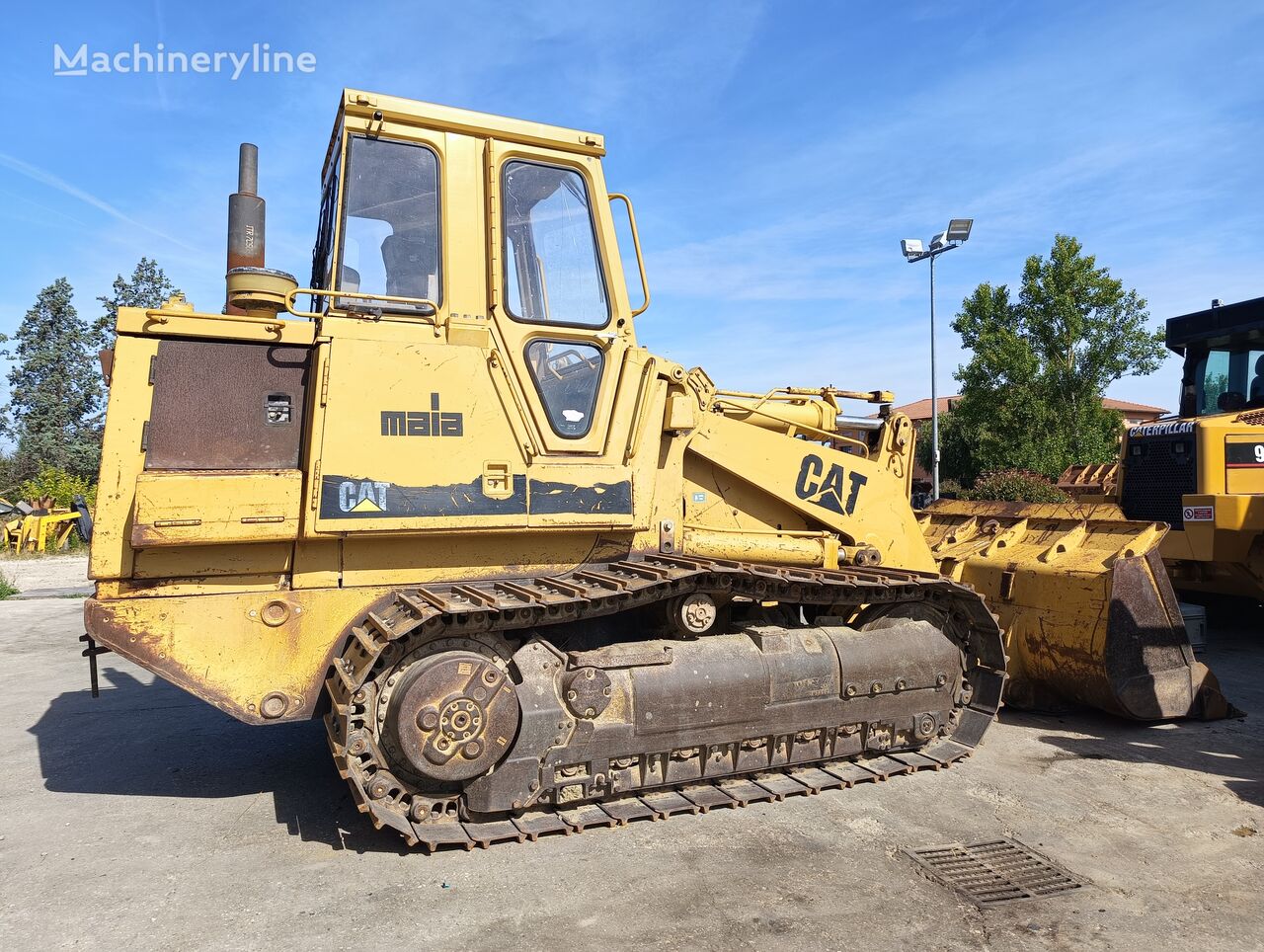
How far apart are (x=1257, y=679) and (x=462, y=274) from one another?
25.2 feet

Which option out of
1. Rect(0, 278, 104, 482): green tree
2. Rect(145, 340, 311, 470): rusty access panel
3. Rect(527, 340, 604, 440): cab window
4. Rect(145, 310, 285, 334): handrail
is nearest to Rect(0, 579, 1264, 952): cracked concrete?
Rect(145, 340, 311, 470): rusty access panel

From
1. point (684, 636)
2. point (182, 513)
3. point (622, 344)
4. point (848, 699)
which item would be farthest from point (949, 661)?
point (182, 513)

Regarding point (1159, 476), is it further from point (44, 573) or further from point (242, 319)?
point (44, 573)

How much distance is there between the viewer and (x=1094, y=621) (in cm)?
604

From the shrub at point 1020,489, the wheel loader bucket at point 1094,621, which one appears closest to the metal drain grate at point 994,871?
the wheel loader bucket at point 1094,621

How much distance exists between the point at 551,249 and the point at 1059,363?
886 inches

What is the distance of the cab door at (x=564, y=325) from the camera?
15.7ft

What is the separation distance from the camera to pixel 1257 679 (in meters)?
7.74

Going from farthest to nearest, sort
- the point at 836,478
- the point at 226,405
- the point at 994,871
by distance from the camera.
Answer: the point at 836,478 < the point at 226,405 < the point at 994,871

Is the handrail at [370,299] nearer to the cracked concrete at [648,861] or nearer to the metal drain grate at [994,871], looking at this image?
the cracked concrete at [648,861]

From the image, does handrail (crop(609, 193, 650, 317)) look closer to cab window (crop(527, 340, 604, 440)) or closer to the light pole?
cab window (crop(527, 340, 604, 440))

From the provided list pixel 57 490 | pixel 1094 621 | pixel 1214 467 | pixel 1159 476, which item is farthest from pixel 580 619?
pixel 57 490

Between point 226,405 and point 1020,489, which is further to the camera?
point 1020,489

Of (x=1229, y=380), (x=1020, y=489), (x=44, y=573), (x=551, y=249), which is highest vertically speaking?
(x=1229, y=380)
